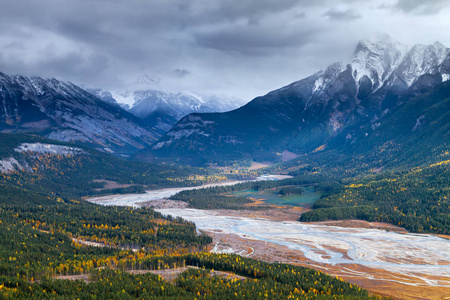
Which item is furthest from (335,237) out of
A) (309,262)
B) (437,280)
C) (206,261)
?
(206,261)

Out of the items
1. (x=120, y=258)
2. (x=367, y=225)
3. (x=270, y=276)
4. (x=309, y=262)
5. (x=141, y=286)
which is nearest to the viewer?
(x=141, y=286)

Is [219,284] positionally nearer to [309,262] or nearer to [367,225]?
[309,262]

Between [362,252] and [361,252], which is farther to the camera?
[361,252]

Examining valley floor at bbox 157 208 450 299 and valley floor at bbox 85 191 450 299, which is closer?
valley floor at bbox 157 208 450 299

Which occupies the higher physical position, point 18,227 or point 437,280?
point 18,227

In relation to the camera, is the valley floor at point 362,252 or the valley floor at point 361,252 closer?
the valley floor at point 361,252

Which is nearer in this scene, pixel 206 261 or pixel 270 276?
pixel 270 276

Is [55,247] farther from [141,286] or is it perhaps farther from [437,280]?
[437,280]

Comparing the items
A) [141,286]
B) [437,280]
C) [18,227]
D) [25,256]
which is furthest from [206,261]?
[18,227]

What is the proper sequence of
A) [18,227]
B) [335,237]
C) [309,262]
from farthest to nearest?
[335,237]
[18,227]
[309,262]
